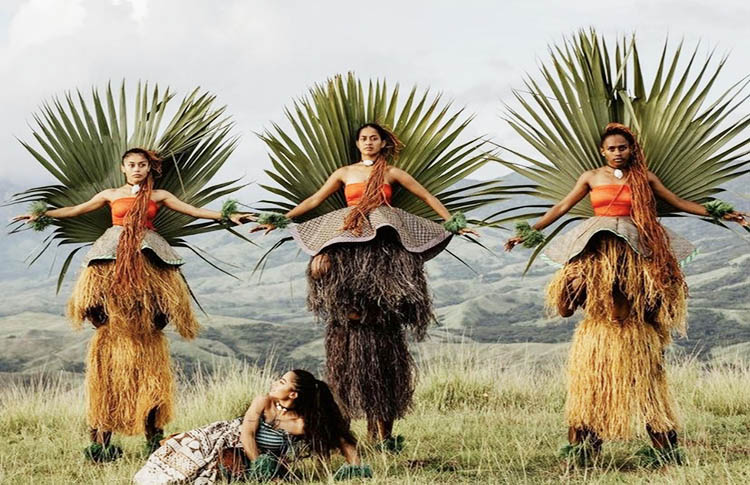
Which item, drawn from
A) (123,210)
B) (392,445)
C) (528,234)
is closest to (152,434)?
(123,210)

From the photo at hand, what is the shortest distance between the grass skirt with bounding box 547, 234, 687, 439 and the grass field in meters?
0.35

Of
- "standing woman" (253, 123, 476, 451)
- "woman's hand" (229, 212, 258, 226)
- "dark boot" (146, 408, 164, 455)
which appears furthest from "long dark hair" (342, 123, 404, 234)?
"dark boot" (146, 408, 164, 455)

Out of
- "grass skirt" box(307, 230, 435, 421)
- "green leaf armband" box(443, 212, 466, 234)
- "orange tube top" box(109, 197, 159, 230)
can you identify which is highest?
"orange tube top" box(109, 197, 159, 230)

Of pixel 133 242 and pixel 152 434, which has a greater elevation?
pixel 133 242

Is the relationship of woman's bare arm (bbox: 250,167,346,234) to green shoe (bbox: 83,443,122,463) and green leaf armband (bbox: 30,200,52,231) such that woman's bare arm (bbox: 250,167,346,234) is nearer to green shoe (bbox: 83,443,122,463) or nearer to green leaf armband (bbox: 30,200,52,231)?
green leaf armband (bbox: 30,200,52,231)

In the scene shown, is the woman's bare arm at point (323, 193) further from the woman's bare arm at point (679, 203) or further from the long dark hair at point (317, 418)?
the woman's bare arm at point (679, 203)

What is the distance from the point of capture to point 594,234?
20.9 feet

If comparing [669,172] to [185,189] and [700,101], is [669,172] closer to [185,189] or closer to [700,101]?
[700,101]

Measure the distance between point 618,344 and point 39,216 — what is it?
440 centimetres

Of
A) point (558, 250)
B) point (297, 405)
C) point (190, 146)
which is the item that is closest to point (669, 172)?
point (558, 250)

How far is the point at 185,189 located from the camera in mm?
7633

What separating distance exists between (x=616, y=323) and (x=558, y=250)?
0.61 metres

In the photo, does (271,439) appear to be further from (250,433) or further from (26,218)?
(26,218)

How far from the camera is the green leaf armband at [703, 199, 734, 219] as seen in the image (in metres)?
6.61
